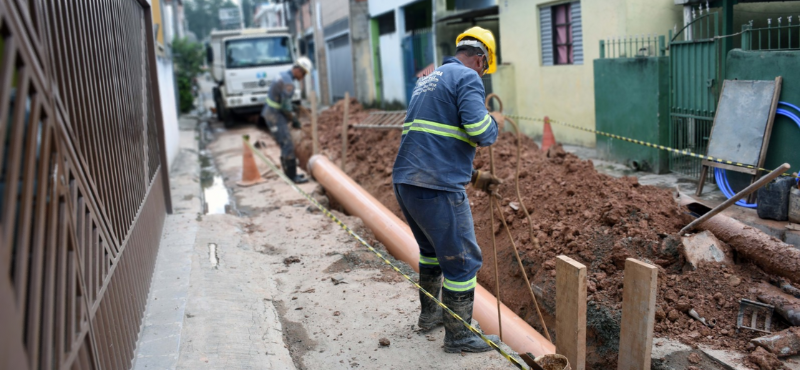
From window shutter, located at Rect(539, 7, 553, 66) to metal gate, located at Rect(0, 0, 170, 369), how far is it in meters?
8.41

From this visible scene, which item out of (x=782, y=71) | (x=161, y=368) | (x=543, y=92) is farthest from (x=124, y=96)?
(x=543, y=92)

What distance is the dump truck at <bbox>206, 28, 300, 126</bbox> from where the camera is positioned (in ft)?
60.8

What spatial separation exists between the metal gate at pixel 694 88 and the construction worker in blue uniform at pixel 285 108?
18.1 ft

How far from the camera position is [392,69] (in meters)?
19.7

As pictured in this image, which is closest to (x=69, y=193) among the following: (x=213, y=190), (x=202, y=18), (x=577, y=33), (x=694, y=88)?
(x=694, y=88)

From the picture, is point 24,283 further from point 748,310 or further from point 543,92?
point 543,92

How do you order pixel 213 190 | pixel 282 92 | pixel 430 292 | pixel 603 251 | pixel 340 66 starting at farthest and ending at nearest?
pixel 340 66 → pixel 213 190 → pixel 282 92 → pixel 603 251 → pixel 430 292

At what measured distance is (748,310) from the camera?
4.35m

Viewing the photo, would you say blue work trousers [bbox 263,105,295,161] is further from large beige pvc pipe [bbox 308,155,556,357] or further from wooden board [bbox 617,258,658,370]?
wooden board [bbox 617,258,658,370]

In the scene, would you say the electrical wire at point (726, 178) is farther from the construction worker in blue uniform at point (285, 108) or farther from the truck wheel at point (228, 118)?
the truck wheel at point (228, 118)

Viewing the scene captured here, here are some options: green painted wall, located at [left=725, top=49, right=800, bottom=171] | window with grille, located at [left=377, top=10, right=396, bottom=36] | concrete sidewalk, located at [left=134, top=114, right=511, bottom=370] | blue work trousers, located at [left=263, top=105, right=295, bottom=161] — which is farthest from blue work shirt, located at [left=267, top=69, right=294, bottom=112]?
window with grille, located at [left=377, top=10, right=396, bottom=36]

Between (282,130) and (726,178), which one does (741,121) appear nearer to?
(726,178)

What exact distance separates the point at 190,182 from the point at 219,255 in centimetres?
440

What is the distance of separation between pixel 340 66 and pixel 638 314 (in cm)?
2235
